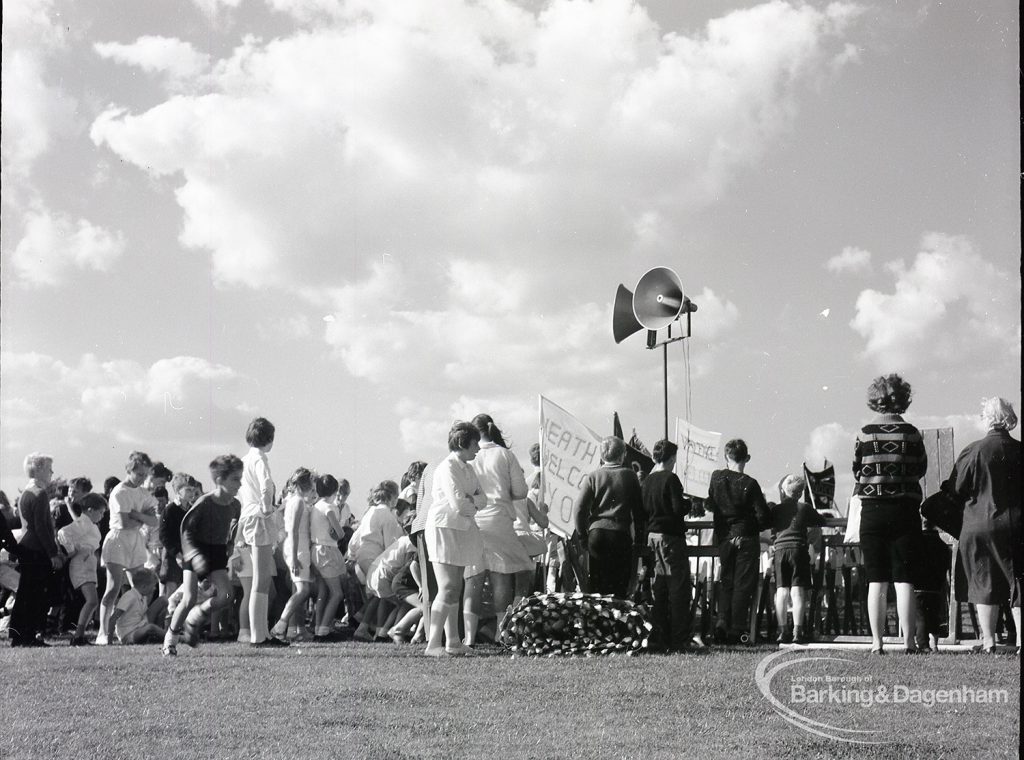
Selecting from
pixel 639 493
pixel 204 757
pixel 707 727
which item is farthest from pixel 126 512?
pixel 707 727

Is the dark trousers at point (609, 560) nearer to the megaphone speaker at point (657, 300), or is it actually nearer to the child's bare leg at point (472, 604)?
the child's bare leg at point (472, 604)

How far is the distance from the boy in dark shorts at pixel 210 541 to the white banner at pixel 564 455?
9.05 ft

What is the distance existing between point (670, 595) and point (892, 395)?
2.39 meters

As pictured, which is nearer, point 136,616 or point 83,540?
point 136,616

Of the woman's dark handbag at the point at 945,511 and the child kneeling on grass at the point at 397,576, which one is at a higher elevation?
the woman's dark handbag at the point at 945,511

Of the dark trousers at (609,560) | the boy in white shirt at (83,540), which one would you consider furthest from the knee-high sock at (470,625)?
the boy in white shirt at (83,540)

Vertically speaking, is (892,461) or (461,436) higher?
(461,436)

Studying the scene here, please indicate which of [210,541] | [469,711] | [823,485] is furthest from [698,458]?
[469,711]

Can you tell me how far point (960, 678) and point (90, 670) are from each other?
5.59 meters

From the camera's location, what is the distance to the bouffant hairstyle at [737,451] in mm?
9750

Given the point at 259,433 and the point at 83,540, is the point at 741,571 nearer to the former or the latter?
the point at 259,433

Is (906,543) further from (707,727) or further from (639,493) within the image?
(707,727)

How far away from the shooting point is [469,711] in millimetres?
5766

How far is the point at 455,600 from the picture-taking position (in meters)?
8.61
